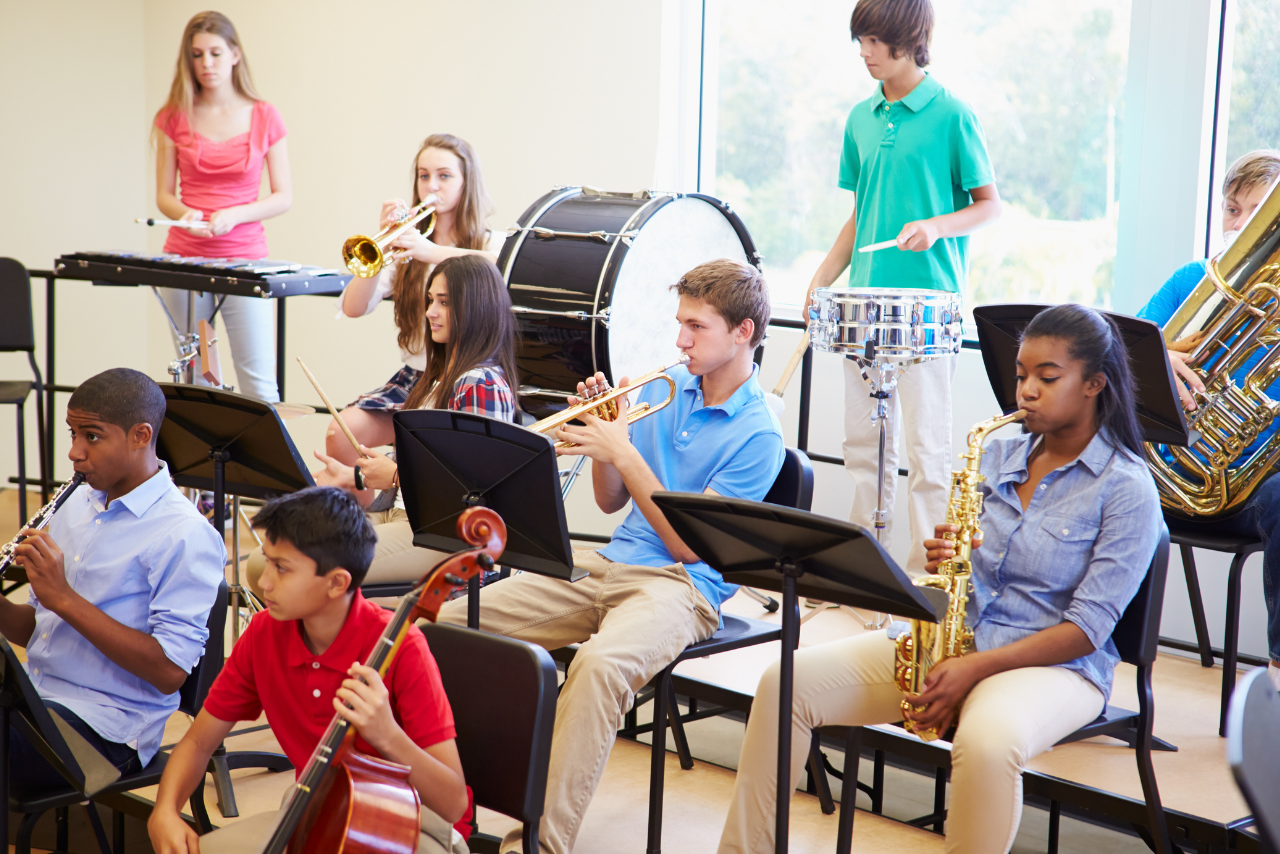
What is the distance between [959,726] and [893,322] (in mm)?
1284

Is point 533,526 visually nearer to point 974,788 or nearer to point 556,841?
point 556,841

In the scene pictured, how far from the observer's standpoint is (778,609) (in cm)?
387

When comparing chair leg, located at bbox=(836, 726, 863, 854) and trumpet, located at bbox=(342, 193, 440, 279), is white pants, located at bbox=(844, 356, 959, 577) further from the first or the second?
trumpet, located at bbox=(342, 193, 440, 279)

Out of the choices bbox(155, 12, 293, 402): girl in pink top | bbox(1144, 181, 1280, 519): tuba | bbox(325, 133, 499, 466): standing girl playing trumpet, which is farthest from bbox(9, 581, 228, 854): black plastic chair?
bbox(155, 12, 293, 402): girl in pink top

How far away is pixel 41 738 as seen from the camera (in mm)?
2066

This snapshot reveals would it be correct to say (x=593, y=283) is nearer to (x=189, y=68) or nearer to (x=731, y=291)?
(x=731, y=291)

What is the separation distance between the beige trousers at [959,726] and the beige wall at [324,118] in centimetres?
311

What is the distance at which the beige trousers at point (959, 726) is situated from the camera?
2072mm

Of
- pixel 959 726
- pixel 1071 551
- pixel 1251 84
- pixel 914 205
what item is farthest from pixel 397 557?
pixel 1251 84

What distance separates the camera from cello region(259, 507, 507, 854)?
1.60 m

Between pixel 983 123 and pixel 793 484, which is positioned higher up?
pixel 983 123

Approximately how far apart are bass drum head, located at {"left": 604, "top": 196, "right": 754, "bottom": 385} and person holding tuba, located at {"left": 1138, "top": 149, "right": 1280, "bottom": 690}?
1.27 m

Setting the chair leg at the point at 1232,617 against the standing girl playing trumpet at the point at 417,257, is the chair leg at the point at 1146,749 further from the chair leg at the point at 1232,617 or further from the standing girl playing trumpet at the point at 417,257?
the standing girl playing trumpet at the point at 417,257

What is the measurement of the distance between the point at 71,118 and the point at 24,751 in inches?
197
